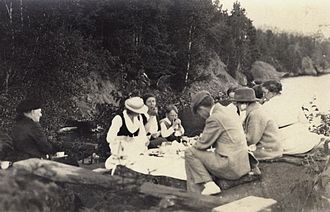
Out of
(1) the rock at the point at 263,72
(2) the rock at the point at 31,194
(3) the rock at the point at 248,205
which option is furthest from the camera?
(1) the rock at the point at 263,72

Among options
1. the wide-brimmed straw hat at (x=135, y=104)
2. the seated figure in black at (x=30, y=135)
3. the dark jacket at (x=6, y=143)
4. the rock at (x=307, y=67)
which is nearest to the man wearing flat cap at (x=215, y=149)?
the wide-brimmed straw hat at (x=135, y=104)

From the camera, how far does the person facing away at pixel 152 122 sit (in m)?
3.73

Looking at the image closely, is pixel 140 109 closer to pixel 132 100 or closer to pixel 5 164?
pixel 132 100

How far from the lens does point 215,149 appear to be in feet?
11.9

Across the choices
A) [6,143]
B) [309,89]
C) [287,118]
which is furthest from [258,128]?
[6,143]

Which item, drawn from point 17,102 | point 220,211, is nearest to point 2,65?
point 17,102

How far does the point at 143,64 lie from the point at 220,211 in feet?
3.42

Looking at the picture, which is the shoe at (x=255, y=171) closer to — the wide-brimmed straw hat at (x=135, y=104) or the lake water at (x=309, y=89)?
the lake water at (x=309, y=89)

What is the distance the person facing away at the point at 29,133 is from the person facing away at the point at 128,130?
0.41 metres

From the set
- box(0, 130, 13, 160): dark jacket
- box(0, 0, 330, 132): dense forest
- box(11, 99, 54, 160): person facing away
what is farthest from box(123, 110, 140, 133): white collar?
box(0, 130, 13, 160): dark jacket

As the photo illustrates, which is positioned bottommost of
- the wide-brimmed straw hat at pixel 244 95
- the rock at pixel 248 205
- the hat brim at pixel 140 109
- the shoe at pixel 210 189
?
the rock at pixel 248 205

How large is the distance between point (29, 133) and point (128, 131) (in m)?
0.63

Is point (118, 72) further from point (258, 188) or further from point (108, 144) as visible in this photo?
point (258, 188)

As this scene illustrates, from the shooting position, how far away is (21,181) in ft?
12.2
